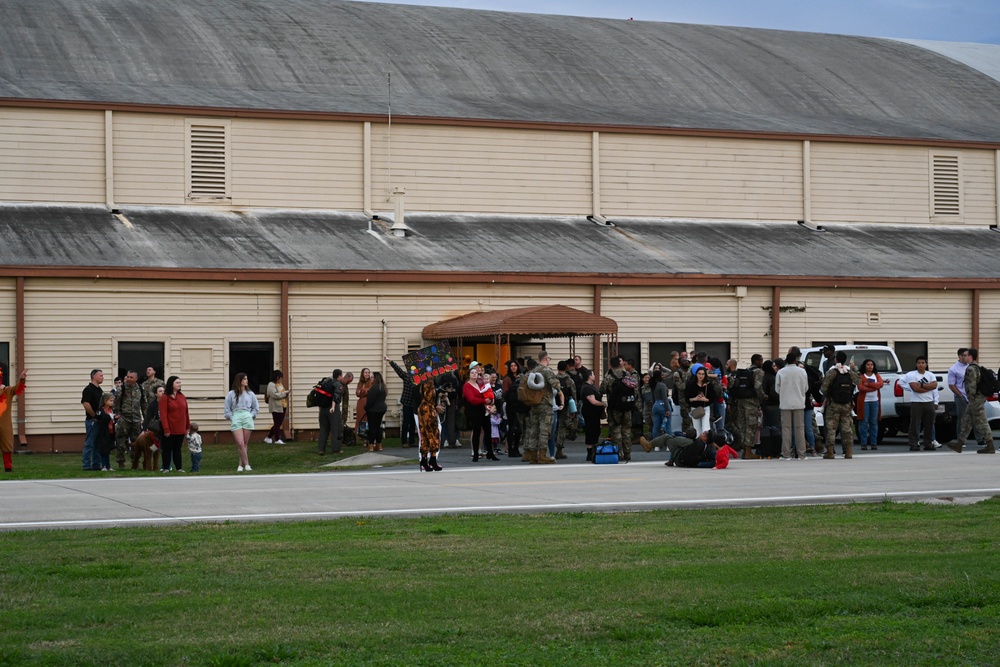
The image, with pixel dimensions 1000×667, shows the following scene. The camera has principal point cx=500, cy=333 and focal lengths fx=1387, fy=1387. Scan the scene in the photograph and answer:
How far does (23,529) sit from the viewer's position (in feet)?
41.5

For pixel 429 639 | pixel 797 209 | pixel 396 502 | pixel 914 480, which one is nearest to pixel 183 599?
pixel 429 639

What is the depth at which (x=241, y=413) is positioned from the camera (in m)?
21.0

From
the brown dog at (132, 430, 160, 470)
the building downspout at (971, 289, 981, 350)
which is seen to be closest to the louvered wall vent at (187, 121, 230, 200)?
the brown dog at (132, 430, 160, 470)

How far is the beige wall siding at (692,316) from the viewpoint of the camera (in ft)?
97.7

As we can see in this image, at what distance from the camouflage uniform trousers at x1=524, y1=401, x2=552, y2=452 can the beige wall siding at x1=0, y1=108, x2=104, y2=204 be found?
1341 cm

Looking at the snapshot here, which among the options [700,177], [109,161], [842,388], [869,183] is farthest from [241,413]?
[869,183]

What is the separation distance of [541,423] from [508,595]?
1230 centimetres

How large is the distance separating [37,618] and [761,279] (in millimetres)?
23891

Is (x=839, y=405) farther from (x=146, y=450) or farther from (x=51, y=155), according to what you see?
(x=51, y=155)

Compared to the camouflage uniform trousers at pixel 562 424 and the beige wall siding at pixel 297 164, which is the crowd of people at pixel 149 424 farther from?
the beige wall siding at pixel 297 164

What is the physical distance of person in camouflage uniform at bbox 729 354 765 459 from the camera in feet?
70.5

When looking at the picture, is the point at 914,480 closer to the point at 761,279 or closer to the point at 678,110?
the point at 761,279

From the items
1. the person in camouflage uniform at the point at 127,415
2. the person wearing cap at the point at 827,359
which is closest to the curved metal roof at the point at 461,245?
the person in camouflage uniform at the point at 127,415

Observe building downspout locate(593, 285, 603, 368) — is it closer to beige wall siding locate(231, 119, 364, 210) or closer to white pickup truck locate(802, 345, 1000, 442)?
white pickup truck locate(802, 345, 1000, 442)
